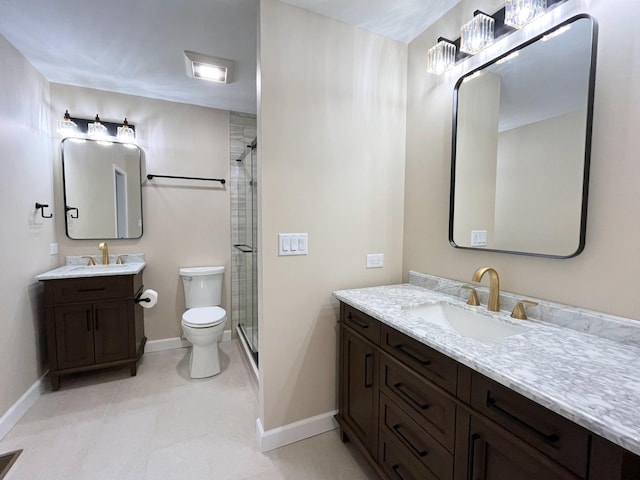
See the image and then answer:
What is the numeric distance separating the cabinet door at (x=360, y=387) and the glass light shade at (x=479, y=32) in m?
1.57

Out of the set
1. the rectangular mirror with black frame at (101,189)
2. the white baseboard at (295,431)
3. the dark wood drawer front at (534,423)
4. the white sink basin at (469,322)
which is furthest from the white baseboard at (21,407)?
the dark wood drawer front at (534,423)

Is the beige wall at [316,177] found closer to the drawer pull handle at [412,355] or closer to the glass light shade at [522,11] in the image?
the drawer pull handle at [412,355]

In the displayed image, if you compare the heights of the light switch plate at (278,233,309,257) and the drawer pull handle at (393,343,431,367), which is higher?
the light switch plate at (278,233,309,257)

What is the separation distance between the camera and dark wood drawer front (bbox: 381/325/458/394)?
98cm

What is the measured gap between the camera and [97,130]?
2.47m

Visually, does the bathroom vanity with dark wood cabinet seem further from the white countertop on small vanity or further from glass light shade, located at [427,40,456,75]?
the white countertop on small vanity

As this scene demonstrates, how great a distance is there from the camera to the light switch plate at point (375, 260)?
1891 mm

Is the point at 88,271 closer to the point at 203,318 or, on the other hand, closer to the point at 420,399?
the point at 203,318

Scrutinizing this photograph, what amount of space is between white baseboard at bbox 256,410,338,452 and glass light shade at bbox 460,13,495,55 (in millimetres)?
2212

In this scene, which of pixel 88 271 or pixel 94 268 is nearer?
pixel 88 271

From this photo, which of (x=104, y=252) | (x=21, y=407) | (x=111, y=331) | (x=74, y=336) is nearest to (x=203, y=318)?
(x=111, y=331)

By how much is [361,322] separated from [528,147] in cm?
115

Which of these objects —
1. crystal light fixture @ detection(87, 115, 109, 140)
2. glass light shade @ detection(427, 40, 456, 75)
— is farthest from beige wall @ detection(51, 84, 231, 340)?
glass light shade @ detection(427, 40, 456, 75)

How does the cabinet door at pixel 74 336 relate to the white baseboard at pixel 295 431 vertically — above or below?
above
